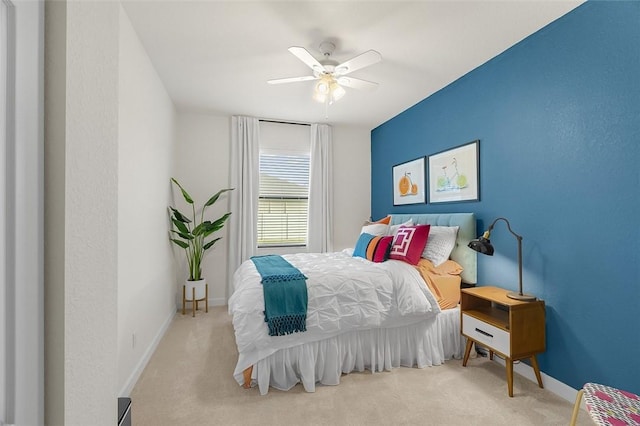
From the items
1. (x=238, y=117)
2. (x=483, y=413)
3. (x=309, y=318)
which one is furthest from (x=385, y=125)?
(x=483, y=413)

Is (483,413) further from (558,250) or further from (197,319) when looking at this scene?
(197,319)

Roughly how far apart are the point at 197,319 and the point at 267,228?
1583 millimetres

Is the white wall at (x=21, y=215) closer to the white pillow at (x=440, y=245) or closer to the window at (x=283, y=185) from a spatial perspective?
the white pillow at (x=440, y=245)

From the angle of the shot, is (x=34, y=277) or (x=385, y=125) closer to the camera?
(x=34, y=277)

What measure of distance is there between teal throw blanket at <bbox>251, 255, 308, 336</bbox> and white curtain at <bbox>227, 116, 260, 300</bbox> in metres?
2.04

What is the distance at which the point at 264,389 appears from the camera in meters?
2.06

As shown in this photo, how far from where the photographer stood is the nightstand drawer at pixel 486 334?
2078 mm

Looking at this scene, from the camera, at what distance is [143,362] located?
2.44 m

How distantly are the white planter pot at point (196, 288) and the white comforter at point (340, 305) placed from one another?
1452mm

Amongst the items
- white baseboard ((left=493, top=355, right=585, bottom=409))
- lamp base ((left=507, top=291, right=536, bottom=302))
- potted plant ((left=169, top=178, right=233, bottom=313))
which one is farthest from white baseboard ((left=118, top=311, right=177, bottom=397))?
white baseboard ((left=493, top=355, right=585, bottom=409))

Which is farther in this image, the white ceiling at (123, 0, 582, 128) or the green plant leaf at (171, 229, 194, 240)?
the green plant leaf at (171, 229, 194, 240)

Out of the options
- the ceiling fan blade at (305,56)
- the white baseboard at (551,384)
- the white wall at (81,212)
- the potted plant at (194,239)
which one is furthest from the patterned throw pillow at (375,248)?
the white wall at (81,212)

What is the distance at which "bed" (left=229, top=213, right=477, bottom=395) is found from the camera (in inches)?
83.0

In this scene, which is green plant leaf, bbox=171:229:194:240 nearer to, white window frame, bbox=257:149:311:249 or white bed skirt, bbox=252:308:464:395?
white window frame, bbox=257:149:311:249
